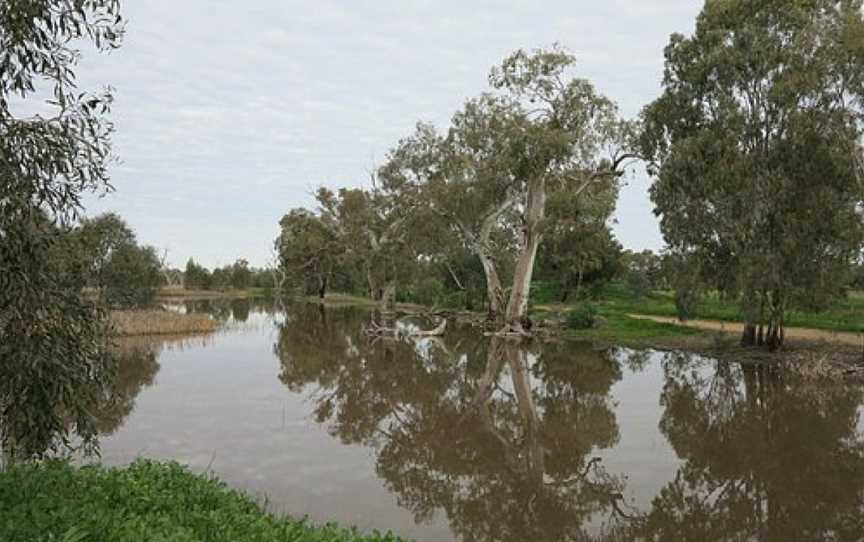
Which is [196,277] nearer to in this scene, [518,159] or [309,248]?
[309,248]

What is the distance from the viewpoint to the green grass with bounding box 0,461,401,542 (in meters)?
5.23

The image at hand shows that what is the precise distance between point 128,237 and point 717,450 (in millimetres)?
42063

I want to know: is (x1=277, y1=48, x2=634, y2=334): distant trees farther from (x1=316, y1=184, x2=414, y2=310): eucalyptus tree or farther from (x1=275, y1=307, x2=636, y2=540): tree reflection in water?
(x1=275, y1=307, x2=636, y2=540): tree reflection in water

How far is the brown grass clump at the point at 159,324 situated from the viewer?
101 ft

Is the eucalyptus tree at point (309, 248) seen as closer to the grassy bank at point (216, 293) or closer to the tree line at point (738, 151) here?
the grassy bank at point (216, 293)

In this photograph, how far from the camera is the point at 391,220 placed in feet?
153

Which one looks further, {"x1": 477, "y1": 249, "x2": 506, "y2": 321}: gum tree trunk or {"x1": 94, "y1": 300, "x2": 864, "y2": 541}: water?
{"x1": 477, "y1": 249, "x2": 506, "y2": 321}: gum tree trunk

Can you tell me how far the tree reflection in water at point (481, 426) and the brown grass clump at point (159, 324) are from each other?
875 centimetres

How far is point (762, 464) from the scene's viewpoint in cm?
1048

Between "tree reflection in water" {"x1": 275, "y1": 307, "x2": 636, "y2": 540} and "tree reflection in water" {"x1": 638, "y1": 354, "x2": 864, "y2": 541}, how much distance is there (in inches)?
41.2

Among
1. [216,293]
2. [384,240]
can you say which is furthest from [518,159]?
[216,293]

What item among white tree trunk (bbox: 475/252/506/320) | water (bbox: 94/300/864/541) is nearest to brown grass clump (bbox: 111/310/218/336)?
water (bbox: 94/300/864/541)

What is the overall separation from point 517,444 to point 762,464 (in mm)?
3743

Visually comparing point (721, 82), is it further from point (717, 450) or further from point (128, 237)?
point (128, 237)
